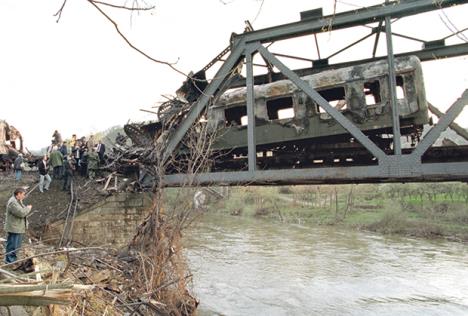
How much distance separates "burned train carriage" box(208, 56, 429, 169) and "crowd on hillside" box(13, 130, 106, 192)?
16.0 ft

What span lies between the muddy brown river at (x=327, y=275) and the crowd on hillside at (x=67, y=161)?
5263mm

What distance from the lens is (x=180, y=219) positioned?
362 inches

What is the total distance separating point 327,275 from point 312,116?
7.43 metres

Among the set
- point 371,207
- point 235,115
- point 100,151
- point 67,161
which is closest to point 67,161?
point 67,161

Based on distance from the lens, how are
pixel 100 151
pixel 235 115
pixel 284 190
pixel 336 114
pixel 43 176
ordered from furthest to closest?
pixel 284 190 → pixel 100 151 → pixel 43 176 → pixel 235 115 → pixel 336 114

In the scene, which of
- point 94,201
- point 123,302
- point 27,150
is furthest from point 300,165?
point 27,150

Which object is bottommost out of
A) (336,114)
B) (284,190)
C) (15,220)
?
(284,190)

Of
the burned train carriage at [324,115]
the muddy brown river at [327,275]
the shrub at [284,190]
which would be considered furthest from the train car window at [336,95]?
the shrub at [284,190]

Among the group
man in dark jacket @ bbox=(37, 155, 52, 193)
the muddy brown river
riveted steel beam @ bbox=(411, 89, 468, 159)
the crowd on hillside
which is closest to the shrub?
the muddy brown river

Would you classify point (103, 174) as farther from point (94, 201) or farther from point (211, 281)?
point (211, 281)

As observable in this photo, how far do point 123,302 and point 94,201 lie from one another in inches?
269

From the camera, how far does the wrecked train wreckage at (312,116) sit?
10656 millimetres

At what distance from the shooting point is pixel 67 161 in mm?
14781

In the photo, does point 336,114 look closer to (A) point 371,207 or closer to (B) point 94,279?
(B) point 94,279
